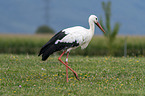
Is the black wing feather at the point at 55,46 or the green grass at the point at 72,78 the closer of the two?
the green grass at the point at 72,78

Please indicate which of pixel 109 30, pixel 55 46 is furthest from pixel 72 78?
pixel 109 30

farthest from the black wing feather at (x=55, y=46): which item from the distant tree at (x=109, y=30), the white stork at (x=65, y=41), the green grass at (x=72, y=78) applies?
the distant tree at (x=109, y=30)

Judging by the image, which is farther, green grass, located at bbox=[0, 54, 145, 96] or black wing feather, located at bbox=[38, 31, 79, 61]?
black wing feather, located at bbox=[38, 31, 79, 61]

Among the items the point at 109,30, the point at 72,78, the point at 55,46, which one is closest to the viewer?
the point at 55,46

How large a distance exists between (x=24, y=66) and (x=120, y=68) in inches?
156

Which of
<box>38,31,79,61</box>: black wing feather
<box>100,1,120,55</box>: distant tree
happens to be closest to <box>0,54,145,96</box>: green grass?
<box>38,31,79,61</box>: black wing feather

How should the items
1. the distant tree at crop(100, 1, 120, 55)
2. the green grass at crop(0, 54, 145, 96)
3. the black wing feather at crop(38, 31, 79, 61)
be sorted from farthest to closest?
the distant tree at crop(100, 1, 120, 55) → the black wing feather at crop(38, 31, 79, 61) → the green grass at crop(0, 54, 145, 96)

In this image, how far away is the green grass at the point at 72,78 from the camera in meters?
8.07

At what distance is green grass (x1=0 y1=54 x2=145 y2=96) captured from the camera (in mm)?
8070

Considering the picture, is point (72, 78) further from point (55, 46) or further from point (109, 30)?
point (109, 30)

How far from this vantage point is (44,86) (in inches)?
341

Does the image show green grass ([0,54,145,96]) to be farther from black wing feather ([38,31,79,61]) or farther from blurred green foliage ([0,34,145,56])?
blurred green foliage ([0,34,145,56])

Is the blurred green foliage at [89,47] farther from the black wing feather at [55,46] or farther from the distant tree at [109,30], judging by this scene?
the black wing feather at [55,46]

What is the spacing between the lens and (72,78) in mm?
9953
